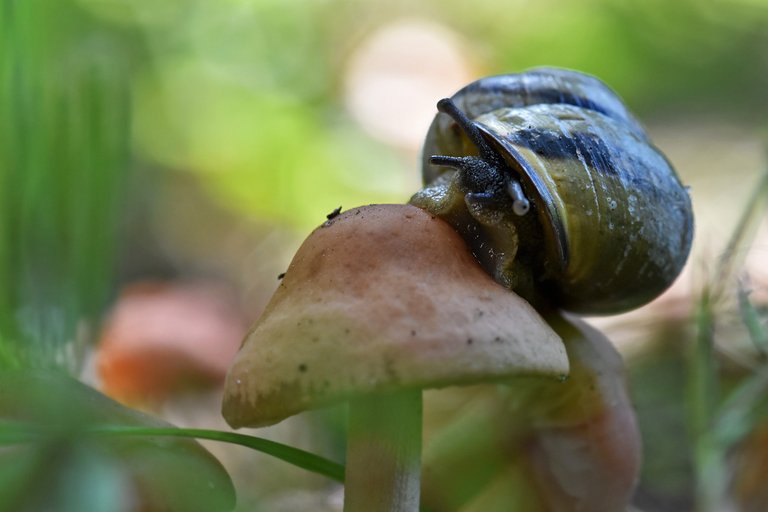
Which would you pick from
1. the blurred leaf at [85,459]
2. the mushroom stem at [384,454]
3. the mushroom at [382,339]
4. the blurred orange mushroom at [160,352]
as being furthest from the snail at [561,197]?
the blurred orange mushroom at [160,352]

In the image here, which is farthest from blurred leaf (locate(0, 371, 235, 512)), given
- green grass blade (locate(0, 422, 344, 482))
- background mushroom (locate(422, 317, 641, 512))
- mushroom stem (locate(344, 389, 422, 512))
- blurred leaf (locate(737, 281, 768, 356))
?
blurred leaf (locate(737, 281, 768, 356))

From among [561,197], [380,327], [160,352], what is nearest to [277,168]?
[160,352]

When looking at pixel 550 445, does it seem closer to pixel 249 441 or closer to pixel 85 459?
pixel 249 441

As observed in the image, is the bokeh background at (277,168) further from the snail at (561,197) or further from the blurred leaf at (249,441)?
the snail at (561,197)

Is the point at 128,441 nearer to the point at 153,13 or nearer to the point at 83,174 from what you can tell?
the point at 83,174


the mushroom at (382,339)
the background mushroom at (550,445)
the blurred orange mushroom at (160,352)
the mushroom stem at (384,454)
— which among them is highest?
the mushroom at (382,339)

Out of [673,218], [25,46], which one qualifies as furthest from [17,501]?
[673,218]
